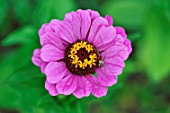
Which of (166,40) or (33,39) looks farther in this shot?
(166,40)

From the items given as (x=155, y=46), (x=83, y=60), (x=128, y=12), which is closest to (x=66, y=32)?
(x=83, y=60)

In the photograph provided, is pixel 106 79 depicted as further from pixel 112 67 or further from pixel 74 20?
pixel 74 20

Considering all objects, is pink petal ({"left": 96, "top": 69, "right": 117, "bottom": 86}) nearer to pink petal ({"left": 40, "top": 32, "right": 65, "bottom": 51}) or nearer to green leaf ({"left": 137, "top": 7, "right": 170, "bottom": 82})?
pink petal ({"left": 40, "top": 32, "right": 65, "bottom": 51})

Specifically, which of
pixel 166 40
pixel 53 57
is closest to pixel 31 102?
pixel 53 57

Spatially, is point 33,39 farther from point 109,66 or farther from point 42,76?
point 109,66

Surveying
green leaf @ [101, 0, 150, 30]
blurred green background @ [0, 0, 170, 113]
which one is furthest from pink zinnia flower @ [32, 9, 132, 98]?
green leaf @ [101, 0, 150, 30]

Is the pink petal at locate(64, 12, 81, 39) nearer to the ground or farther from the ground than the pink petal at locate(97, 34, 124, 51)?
farther from the ground
